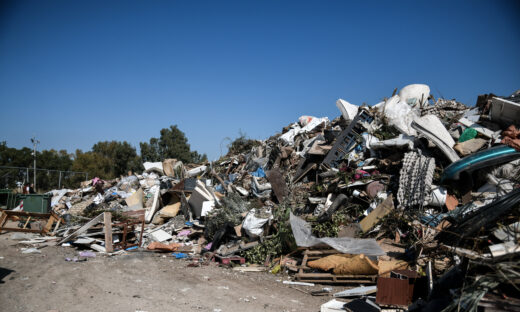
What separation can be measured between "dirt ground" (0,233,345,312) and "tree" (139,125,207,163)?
23.6m

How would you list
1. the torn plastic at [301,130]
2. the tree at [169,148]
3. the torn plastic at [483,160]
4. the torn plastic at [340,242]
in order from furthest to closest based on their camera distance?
the tree at [169,148] → the torn plastic at [301,130] → the torn plastic at [483,160] → the torn plastic at [340,242]

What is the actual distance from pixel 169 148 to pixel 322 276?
1071 inches

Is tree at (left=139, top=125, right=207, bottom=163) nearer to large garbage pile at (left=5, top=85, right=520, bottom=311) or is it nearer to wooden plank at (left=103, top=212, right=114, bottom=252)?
large garbage pile at (left=5, top=85, right=520, bottom=311)

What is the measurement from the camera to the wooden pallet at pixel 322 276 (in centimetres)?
469

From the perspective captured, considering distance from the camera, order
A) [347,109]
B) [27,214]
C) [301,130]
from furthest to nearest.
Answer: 1. [301,130]
2. [347,109]
3. [27,214]

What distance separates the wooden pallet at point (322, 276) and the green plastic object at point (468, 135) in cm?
416

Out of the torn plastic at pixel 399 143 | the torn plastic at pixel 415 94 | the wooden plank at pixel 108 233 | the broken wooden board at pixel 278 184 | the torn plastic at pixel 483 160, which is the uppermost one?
the torn plastic at pixel 415 94

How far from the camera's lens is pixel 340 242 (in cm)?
539

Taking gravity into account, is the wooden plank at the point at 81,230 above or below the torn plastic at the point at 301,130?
below

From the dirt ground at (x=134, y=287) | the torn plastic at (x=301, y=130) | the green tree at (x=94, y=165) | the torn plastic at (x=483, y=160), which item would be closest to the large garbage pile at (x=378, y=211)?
the torn plastic at (x=483, y=160)

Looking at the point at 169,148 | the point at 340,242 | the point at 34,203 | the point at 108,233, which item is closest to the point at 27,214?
the point at 34,203

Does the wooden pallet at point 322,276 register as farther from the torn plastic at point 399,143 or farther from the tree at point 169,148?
the tree at point 169,148

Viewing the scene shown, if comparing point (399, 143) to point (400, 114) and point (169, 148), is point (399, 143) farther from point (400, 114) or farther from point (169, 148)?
point (169, 148)

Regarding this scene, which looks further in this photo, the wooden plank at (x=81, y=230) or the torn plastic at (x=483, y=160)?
the wooden plank at (x=81, y=230)
